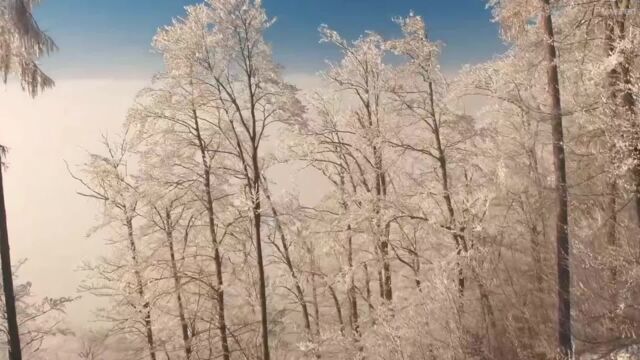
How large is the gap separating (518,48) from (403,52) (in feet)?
11.0

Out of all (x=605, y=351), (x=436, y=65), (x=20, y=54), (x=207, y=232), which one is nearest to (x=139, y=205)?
(x=207, y=232)

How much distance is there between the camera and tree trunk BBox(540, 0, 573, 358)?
10.1 m

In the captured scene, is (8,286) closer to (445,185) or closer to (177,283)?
(177,283)

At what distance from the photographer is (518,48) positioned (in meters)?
11.0

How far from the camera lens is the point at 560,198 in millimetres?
10555

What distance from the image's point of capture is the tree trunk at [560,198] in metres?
10.1

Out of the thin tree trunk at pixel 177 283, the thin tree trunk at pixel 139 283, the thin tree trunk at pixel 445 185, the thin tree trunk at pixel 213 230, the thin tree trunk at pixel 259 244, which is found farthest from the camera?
the thin tree trunk at pixel 139 283

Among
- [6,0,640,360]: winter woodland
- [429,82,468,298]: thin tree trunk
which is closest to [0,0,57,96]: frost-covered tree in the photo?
[6,0,640,360]: winter woodland

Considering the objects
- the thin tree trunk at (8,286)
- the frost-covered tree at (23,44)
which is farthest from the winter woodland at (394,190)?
the thin tree trunk at (8,286)

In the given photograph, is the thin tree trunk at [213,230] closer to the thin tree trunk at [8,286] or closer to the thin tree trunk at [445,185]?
the thin tree trunk at [8,286]

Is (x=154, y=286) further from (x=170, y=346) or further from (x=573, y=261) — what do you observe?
(x=573, y=261)

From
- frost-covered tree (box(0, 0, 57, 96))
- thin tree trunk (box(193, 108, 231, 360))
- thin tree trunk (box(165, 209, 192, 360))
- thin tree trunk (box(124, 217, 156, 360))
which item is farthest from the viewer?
thin tree trunk (box(124, 217, 156, 360))

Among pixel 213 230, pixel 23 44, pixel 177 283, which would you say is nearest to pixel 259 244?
pixel 213 230

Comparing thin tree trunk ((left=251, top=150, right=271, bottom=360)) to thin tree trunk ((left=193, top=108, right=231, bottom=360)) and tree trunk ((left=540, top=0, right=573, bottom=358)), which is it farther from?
tree trunk ((left=540, top=0, right=573, bottom=358))
